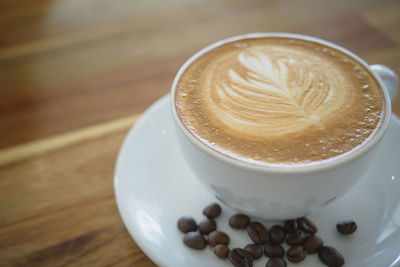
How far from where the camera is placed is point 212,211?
36.9 inches

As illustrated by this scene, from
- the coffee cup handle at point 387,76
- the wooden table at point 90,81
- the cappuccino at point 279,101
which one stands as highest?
the coffee cup handle at point 387,76

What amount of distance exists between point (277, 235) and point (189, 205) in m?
0.23

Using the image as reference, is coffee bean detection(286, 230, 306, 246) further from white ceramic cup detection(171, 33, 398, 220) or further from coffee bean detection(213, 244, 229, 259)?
coffee bean detection(213, 244, 229, 259)

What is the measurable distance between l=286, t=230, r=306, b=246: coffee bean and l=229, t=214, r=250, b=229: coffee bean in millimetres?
102

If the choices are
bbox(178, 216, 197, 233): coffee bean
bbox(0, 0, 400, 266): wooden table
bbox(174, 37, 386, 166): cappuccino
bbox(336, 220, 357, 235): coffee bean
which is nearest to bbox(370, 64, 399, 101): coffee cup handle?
bbox(174, 37, 386, 166): cappuccino

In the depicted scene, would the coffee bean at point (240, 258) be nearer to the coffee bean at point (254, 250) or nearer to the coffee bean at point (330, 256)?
the coffee bean at point (254, 250)

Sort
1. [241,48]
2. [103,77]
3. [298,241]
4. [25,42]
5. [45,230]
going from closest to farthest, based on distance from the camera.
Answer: [298,241] → [45,230] → [241,48] → [103,77] → [25,42]

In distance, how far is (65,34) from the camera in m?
1.65

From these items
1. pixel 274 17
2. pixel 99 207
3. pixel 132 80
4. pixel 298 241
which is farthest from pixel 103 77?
pixel 298 241

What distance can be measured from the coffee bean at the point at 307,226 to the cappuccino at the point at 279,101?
21 centimetres

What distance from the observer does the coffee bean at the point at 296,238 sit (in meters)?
0.87

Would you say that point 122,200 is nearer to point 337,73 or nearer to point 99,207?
point 99,207

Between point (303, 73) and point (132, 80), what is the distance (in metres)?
0.68

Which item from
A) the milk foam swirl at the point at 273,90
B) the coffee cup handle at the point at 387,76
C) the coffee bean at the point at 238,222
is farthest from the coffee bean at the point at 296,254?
the coffee cup handle at the point at 387,76
